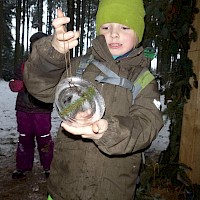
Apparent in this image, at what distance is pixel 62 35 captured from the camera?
1465mm

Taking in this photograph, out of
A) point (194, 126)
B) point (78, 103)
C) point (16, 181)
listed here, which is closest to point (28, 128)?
point (16, 181)

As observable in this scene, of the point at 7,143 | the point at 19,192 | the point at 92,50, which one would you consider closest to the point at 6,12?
the point at 7,143

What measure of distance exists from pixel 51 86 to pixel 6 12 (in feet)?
102

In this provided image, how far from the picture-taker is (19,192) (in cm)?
420

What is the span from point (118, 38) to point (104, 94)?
1.18ft

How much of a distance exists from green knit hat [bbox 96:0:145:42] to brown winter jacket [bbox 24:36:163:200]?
166 mm

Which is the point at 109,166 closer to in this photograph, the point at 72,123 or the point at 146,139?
the point at 146,139

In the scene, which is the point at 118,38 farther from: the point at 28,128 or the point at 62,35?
the point at 28,128

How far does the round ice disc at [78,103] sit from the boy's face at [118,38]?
0.56 m

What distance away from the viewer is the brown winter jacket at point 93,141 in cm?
168

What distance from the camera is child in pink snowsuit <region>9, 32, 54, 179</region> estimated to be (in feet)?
14.8

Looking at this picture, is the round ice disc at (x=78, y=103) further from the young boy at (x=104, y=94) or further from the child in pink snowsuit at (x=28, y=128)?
the child in pink snowsuit at (x=28, y=128)

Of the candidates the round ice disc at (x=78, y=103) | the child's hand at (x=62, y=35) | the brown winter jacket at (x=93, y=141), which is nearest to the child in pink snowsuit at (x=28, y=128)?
the brown winter jacket at (x=93, y=141)

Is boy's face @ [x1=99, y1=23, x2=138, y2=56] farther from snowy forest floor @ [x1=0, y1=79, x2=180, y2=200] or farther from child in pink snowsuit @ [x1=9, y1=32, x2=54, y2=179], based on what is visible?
child in pink snowsuit @ [x1=9, y1=32, x2=54, y2=179]
